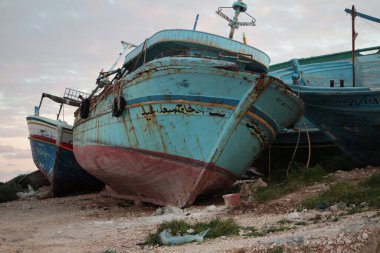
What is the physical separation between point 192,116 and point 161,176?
5.05ft

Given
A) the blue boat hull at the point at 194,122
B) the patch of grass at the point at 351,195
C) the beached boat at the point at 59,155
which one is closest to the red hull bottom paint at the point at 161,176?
the blue boat hull at the point at 194,122

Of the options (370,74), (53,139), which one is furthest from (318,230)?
(53,139)

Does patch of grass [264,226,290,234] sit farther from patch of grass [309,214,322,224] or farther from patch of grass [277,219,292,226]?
patch of grass [309,214,322,224]

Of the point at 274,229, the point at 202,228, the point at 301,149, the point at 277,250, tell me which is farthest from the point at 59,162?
the point at 277,250

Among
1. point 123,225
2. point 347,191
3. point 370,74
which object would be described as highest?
point 370,74

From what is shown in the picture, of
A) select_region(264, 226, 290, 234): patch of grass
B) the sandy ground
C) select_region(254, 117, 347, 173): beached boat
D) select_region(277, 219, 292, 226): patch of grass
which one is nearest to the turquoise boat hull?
the sandy ground

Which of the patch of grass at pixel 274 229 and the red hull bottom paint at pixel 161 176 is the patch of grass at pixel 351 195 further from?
the red hull bottom paint at pixel 161 176

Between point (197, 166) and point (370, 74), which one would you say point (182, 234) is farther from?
point (370, 74)

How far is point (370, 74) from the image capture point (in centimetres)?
1332

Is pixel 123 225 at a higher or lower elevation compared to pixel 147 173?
lower

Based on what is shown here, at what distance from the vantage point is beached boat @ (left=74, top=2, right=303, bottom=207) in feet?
27.5

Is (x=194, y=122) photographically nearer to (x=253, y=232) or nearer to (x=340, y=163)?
(x=253, y=232)

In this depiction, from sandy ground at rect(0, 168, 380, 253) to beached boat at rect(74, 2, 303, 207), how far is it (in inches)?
30.9

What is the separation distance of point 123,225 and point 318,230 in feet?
12.7
